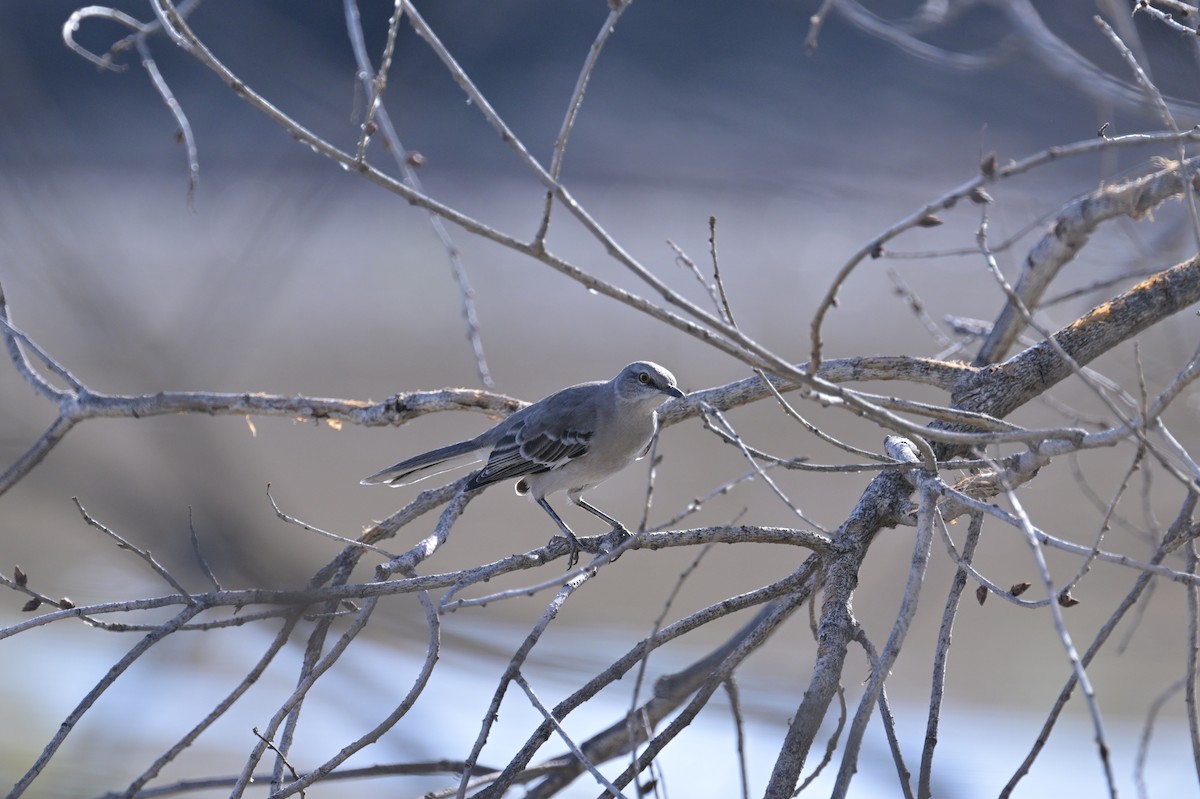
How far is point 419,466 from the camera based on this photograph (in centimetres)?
473

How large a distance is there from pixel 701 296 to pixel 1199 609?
32.2 ft

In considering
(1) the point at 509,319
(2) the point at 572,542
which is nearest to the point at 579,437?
(2) the point at 572,542

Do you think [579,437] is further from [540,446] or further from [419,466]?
[419,466]

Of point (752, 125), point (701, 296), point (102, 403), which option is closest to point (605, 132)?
point (752, 125)

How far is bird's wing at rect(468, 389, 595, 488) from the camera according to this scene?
4.64 meters

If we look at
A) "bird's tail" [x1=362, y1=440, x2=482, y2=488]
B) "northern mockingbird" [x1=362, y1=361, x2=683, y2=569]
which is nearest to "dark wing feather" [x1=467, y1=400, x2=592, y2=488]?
"northern mockingbird" [x1=362, y1=361, x2=683, y2=569]

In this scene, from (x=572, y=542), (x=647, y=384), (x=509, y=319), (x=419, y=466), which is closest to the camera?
(x=572, y=542)

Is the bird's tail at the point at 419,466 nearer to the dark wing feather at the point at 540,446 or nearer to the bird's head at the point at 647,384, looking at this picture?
the dark wing feather at the point at 540,446

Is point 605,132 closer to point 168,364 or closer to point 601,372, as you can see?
point 601,372

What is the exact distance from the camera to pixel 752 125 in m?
19.0

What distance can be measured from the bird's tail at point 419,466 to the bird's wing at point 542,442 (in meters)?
0.20

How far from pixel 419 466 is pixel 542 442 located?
53 centimetres

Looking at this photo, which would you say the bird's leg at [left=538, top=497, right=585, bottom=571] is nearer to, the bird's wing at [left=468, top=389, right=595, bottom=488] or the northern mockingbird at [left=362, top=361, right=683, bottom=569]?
the northern mockingbird at [left=362, top=361, right=683, bottom=569]

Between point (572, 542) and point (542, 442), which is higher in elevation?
point (542, 442)
